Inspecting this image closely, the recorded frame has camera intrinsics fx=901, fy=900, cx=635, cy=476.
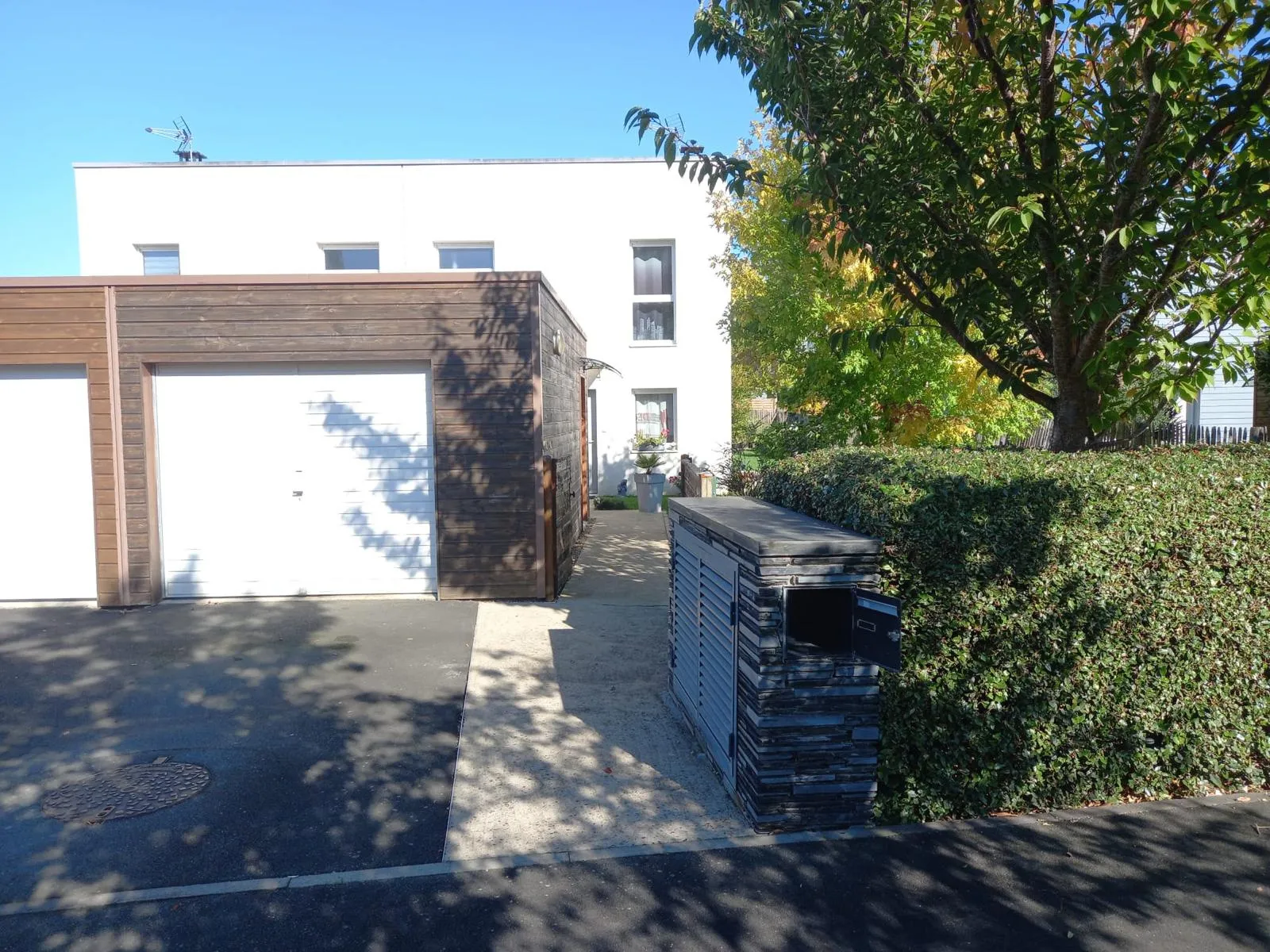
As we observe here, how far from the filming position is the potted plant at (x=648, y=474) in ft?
57.3

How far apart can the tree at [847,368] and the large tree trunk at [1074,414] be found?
341 cm

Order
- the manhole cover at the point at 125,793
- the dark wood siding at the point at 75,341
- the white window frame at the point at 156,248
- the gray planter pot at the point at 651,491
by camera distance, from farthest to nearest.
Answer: the white window frame at the point at 156,248
the gray planter pot at the point at 651,491
the dark wood siding at the point at 75,341
the manhole cover at the point at 125,793

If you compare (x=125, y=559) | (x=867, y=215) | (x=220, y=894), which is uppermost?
(x=867, y=215)

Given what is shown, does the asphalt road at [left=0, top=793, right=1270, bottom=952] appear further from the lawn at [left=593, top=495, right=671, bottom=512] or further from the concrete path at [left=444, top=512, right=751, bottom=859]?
the lawn at [left=593, top=495, right=671, bottom=512]

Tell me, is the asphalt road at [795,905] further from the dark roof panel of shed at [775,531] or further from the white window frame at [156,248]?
the white window frame at [156,248]

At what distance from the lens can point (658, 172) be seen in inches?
720

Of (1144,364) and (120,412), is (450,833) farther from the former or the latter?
(120,412)

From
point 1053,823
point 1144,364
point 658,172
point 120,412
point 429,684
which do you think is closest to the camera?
point 1053,823

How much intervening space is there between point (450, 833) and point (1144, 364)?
4670 millimetres

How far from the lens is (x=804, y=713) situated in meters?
4.29

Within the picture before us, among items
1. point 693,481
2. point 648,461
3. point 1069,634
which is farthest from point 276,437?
point 648,461

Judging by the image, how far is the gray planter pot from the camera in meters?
17.4

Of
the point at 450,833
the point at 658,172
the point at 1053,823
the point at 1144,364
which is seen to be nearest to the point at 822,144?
the point at 1144,364

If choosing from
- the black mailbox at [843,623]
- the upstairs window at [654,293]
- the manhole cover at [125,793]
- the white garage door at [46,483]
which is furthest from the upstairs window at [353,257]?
the black mailbox at [843,623]
